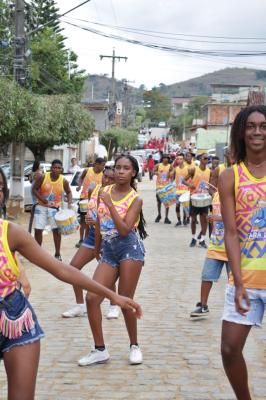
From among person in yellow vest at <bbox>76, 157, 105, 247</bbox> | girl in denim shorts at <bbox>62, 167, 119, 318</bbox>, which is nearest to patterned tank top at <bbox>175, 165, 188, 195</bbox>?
person in yellow vest at <bbox>76, 157, 105, 247</bbox>

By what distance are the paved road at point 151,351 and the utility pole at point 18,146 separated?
30.4 ft

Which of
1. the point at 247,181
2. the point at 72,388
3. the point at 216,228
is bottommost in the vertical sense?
the point at 72,388

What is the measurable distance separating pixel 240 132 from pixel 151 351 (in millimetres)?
2955

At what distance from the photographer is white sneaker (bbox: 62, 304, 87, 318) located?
8.17 meters

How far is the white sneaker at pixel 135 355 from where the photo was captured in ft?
20.6

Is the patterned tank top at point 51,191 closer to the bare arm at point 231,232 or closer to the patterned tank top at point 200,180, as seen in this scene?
the patterned tank top at point 200,180

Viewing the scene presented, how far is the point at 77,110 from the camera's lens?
1036 inches

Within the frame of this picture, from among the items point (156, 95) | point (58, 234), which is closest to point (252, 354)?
point (58, 234)

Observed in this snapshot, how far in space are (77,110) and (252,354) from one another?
20.4 m

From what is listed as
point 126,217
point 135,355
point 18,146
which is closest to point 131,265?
point 126,217

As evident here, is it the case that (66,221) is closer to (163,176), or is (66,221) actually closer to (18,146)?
(163,176)

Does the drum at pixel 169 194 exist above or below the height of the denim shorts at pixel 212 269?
below

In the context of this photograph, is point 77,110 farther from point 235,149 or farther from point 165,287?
point 235,149

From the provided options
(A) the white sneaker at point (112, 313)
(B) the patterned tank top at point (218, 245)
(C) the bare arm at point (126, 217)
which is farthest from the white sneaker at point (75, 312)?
(C) the bare arm at point (126, 217)
